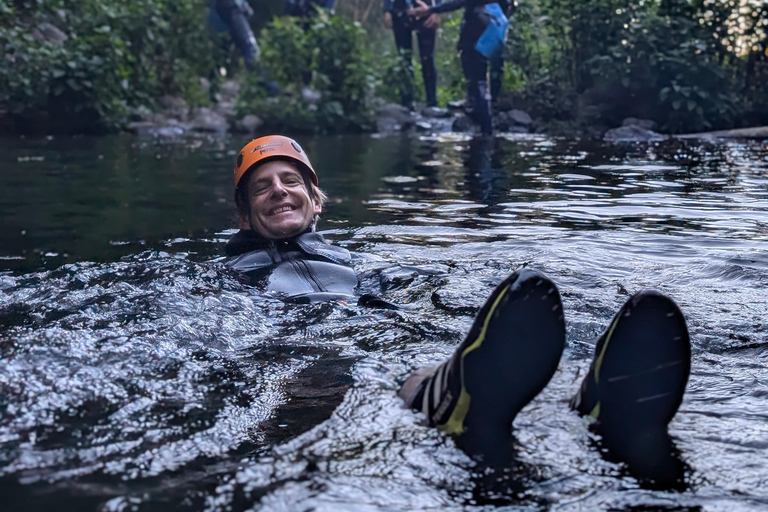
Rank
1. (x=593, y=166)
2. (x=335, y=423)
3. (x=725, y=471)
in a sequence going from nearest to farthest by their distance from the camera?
(x=725, y=471) → (x=335, y=423) → (x=593, y=166)

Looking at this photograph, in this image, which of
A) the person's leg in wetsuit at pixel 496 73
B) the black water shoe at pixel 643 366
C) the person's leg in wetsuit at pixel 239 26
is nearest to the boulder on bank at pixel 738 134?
the person's leg in wetsuit at pixel 496 73

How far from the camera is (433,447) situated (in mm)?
2139

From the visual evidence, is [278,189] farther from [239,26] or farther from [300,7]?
[300,7]

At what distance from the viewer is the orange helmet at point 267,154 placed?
4.77 m

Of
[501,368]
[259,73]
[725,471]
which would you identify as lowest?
[725,471]

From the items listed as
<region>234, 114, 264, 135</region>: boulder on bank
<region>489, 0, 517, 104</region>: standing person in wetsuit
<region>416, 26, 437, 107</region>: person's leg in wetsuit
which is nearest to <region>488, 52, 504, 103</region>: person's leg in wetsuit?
<region>489, 0, 517, 104</region>: standing person in wetsuit

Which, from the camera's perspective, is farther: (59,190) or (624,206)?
(59,190)

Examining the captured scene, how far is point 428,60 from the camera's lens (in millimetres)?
20812

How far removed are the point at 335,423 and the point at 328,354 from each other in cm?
83

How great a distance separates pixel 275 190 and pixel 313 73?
46.8 ft

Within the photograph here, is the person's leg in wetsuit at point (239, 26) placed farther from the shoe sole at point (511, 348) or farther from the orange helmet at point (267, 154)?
the shoe sole at point (511, 348)

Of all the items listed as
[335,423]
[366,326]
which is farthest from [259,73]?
[335,423]

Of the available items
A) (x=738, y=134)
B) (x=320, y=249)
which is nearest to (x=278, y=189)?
(x=320, y=249)

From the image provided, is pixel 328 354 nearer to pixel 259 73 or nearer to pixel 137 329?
pixel 137 329
